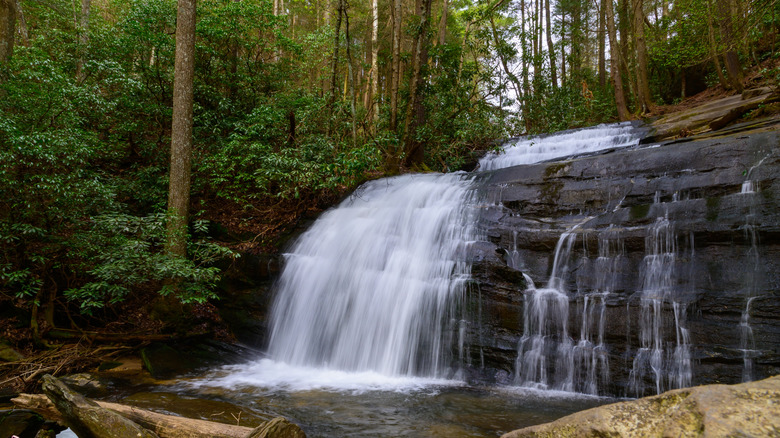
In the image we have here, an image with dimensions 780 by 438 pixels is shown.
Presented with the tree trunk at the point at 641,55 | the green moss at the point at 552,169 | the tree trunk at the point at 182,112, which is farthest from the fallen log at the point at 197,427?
the tree trunk at the point at 641,55

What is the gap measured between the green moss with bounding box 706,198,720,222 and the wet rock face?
1cm

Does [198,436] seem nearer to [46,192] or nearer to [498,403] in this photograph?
[498,403]

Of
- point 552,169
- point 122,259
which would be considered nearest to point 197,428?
point 122,259

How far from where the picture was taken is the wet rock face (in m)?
4.64

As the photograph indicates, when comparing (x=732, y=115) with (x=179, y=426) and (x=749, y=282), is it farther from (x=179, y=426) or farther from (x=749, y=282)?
(x=179, y=426)

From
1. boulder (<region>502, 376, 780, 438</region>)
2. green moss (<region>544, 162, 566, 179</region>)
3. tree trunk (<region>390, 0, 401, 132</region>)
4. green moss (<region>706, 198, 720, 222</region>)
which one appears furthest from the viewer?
tree trunk (<region>390, 0, 401, 132</region>)

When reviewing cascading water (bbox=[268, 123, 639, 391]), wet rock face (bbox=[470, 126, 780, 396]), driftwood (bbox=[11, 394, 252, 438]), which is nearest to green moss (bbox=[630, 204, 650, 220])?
wet rock face (bbox=[470, 126, 780, 396])

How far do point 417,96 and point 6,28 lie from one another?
8.91 m

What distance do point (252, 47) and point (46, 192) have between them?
275 inches

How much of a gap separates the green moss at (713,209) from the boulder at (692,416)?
3999mm

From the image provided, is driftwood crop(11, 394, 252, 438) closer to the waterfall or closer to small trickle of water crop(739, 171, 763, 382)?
the waterfall

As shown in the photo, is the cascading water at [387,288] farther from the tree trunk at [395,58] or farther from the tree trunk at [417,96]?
the tree trunk at [395,58]

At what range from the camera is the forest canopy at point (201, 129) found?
625cm

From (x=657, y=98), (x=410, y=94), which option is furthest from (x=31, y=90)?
(x=657, y=98)
